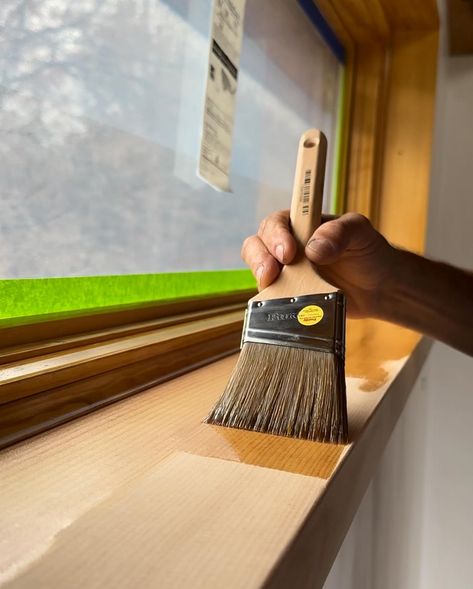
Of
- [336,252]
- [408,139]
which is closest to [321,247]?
[336,252]

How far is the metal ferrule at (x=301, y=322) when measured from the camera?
514mm

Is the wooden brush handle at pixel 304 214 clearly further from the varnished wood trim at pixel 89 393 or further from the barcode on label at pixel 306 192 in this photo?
the varnished wood trim at pixel 89 393

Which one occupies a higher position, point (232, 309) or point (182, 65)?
point (182, 65)

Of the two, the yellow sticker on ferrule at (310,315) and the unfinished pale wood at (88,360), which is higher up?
the yellow sticker on ferrule at (310,315)

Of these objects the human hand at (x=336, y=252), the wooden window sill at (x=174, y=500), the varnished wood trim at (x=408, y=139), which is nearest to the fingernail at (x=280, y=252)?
the human hand at (x=336, y=252)

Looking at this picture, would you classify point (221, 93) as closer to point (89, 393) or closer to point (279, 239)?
point (279, 239)

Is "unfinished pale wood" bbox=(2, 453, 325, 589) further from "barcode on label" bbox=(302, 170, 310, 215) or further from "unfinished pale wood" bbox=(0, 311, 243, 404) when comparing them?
"barcode on label" bbox=(302, 170, 310, 215)

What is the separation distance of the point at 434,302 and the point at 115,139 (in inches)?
23.0

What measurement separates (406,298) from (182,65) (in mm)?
472

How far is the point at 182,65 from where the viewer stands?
804 millimetres

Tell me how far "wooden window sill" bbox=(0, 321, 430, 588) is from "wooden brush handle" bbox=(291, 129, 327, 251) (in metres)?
0.17

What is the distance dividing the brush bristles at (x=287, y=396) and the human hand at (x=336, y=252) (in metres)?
0.08

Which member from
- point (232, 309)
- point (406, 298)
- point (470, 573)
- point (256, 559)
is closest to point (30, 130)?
point (256, 559)

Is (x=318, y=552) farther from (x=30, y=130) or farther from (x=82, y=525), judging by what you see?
(x=30, y=130)
